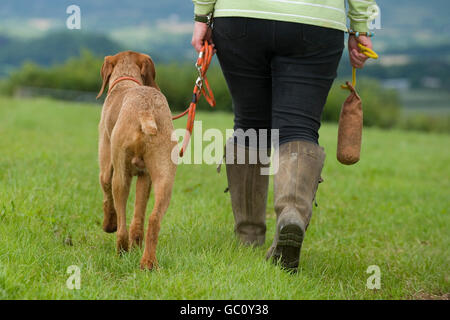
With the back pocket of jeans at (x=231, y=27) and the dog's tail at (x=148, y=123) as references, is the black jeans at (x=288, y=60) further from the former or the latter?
the dog's tail at (x=148, y=123)

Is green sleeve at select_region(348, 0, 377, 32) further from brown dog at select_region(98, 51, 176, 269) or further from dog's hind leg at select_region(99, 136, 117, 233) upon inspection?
dog's hind leg at select_region(99, 136, 117, 233)

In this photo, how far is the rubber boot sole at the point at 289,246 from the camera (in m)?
3.21

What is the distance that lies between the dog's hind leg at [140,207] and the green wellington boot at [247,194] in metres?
0.84

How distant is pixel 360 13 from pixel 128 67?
5.30ft

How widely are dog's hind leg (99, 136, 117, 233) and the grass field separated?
172mm

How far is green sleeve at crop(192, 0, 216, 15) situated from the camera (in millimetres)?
3510

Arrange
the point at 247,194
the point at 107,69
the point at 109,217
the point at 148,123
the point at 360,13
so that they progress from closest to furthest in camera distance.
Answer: the point at 148,123, the point at 360,13, the point at 109,217, the point at 107,69, the point at 247,194

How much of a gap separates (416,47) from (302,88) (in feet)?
428

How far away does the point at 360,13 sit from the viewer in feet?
11.9

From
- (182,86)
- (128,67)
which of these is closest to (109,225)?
(128,67)

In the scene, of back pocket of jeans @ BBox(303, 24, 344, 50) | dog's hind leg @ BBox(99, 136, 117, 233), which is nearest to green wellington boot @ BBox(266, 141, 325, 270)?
back pocket of jeans @ BBox(303, 24, 344, 50)

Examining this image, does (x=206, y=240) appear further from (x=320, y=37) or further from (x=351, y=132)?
(x=320, y=37)

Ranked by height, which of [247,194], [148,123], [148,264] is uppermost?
[148,123]
